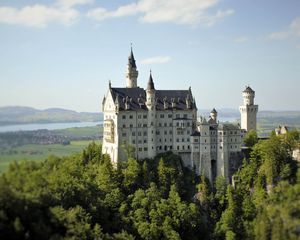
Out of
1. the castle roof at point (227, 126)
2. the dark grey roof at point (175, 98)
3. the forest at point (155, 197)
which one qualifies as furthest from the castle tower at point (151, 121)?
the castle roof at point (227, 126)

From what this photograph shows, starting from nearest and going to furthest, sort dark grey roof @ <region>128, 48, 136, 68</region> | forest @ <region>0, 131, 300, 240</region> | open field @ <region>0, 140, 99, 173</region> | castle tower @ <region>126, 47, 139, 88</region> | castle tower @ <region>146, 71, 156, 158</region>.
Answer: forest @ <region>0, 131, 300, 240</region> < castle tower @ <region>146, 71, 156, 158</region> < castle tower @ <region>126, 47, 139, 88</region> < dark grey roof @ <region>128, 48, 136, 68</region> < open field @ <region>0, 140, 99, 173</region>

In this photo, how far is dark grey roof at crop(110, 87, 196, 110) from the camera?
9588 cm

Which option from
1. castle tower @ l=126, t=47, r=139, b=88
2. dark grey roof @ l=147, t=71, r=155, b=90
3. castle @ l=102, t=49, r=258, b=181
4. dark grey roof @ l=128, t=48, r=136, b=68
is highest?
dark grey roof @ l=128, t=48, r=136, b=68

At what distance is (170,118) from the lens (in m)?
97.8

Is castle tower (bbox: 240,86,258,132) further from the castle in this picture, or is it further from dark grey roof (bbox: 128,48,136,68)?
dark grey roof (bbox: 128,48,136,68)

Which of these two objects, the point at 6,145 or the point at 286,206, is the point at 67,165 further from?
the point at 6,145

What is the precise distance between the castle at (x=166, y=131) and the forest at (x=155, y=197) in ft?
7.54

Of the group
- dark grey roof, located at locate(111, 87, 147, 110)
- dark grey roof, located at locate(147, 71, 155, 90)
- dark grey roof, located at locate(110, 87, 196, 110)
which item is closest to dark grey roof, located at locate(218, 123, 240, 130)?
dark grey roof, located at locate(110, 87, 196, 110)

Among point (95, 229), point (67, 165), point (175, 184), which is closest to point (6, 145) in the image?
point (67, 165)

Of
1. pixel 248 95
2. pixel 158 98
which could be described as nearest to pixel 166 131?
pixel 158 98

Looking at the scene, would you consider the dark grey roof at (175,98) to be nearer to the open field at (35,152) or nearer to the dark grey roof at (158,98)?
the dark grey roof at (158,98)

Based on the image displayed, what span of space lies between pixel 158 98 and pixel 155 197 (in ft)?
79.4

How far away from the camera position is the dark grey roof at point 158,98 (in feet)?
315

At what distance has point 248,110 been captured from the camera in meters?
103
